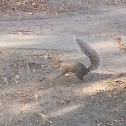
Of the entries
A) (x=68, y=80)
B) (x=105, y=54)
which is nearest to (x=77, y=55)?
(x=105, y=54)

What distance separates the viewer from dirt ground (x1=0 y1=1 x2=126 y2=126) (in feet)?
12.1

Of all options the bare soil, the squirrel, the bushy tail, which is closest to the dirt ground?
the bare soil

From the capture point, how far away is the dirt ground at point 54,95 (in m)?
3.70

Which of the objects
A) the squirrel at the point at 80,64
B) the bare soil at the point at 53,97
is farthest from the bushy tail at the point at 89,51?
the bare soil at the point at 53,97

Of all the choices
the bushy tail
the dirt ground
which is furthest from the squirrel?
the dirt ground

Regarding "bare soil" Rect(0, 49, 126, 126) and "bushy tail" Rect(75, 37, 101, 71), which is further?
"bushy tail" Rect(75, 37, 101, 71)

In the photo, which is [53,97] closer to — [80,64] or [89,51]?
[80,64]

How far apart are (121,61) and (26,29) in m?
1.87

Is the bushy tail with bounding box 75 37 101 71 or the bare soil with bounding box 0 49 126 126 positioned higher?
the bushy tail with bounding box 75 37 101 71

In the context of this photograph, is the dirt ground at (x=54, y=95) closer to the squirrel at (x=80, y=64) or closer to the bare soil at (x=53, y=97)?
the bare soil at (x=53, y=97)

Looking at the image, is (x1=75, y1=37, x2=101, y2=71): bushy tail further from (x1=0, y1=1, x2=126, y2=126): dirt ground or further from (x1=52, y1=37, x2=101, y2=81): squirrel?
(x1=0, y1=1, x2=126, y2=126): dirt ground

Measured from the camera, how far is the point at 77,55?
5203mm

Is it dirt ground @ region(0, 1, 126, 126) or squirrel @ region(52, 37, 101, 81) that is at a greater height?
squirrel @ region(52, 37, 101, 81)

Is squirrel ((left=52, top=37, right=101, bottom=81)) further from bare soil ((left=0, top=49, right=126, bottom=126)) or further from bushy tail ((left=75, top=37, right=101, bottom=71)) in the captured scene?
bare soil ((left=0, top=49, right=126, bottom=126))
